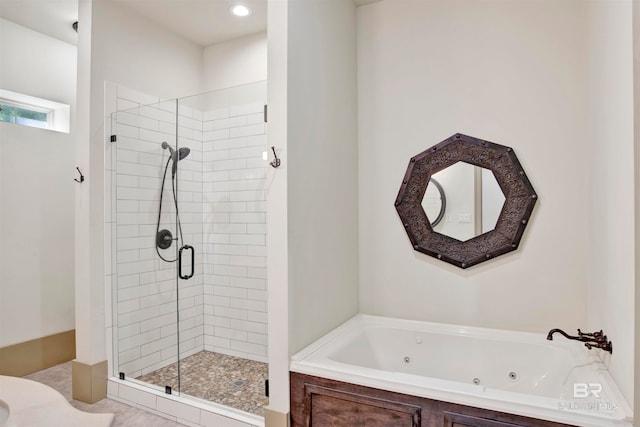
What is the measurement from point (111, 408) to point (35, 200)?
172 centimetres

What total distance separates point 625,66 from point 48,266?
3863 mm

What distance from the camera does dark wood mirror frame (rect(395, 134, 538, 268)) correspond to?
2.31 meters

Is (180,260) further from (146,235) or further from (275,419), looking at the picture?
(275,419)

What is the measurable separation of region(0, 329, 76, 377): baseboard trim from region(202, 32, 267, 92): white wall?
2459mm

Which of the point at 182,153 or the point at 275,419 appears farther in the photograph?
the point at 182,153

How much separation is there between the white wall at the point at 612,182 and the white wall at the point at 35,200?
12.2 ft

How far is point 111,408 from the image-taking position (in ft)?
7.95

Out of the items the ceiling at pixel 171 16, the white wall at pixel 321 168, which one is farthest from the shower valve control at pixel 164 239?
the ceiling at pixel 171 16

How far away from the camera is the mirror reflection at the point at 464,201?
7.80 ft

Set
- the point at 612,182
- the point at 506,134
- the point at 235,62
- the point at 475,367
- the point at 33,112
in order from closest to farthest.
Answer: the point at 612,182, the point at 475,367, the point at 506,134, the point at 33,112, the point at 235,62

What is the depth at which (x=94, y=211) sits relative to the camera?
2.55 metres

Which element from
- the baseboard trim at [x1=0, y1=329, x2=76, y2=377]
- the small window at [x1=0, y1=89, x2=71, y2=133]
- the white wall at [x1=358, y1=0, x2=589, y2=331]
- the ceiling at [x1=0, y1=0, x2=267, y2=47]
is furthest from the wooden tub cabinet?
the small window at [x1=0, y1=89, x2=71, y2=133]

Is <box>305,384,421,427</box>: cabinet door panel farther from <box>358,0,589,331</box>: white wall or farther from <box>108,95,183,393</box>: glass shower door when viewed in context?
<box>108,95,183,393</box>: glass shower door

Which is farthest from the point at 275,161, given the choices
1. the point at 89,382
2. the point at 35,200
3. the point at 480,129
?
the point at 35,200
